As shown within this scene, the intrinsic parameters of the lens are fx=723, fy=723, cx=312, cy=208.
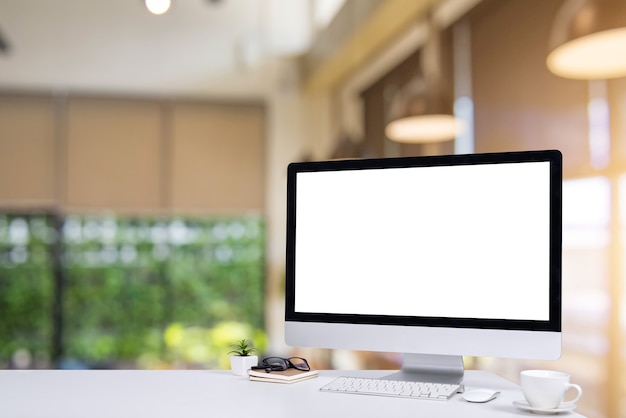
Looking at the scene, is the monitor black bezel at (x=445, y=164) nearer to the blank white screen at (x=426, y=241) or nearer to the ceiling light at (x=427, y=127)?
the blank white screen at (x=426, y=241)

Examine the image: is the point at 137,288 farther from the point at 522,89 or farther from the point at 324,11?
the point at 522,89

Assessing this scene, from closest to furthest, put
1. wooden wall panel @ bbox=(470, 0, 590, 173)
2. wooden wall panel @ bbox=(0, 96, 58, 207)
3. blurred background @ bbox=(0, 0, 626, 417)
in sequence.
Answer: wooden wall panel @ bbox=(470, 0, 590, 173)
blurred background @ bbox=(0, 0, 626, 417)
wooden wall panel @ bbox=(0, 96, 58, 207)

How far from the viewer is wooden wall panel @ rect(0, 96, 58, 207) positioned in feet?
19.1

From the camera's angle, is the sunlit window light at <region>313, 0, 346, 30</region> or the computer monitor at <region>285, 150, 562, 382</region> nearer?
the computer monitor at <region>285, 150, 562, 382</region>

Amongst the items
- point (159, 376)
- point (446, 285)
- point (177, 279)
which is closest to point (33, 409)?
point (159, 376)

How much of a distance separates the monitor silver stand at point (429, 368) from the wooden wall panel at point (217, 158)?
4.64 meters

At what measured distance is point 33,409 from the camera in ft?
4.24

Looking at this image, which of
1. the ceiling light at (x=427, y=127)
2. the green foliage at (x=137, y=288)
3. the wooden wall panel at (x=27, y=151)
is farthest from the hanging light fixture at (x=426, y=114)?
the wooden wall panel at (x=27, y=151)

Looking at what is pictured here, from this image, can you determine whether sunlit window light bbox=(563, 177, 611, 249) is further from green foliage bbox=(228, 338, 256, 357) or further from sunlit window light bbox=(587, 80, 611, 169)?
green foliage bbox=(228, 338, 256, 357)

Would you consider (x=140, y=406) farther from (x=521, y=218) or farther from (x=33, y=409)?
(x=521, y=218)

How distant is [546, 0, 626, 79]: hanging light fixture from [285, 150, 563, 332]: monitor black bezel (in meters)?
0.58

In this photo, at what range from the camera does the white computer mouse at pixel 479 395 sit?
4.42 ft

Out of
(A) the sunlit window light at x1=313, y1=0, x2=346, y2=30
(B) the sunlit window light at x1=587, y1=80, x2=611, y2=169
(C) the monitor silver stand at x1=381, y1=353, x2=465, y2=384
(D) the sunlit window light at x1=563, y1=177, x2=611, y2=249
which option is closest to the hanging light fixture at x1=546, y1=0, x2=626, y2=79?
(B) the sunlit window light at x1=587, y1=80, x2=611, y2=169

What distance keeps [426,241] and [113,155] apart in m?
4.91
